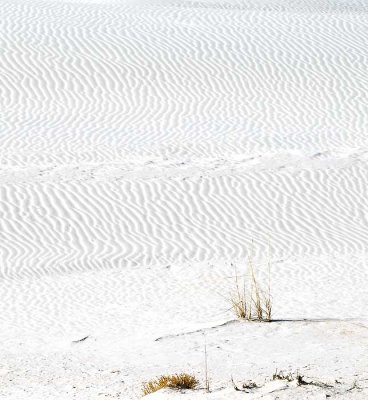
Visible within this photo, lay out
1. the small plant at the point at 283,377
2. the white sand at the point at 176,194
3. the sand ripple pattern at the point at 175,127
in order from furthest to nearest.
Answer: the sand ripple pattern at the point at 175,127 → the white sand at the point at 176,194 → the small plant at the point at 283,377

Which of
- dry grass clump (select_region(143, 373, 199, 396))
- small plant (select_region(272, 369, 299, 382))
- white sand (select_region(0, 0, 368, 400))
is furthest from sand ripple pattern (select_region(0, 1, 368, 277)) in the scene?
small plant (select_region(272, 369, 299, 382))

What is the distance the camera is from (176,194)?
44.1 ft

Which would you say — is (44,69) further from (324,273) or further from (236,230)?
(324,273)

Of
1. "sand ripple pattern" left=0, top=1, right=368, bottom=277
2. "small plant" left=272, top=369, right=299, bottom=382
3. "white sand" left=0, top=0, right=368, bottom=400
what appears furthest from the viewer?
"sand ripple pattern" left=0, top=1, right=368, bottom=277

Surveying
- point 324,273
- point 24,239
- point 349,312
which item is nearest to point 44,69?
point 24,239

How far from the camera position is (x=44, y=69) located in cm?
2019

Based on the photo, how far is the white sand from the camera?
21.8 ft

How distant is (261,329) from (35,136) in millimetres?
10127

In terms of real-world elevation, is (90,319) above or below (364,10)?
below

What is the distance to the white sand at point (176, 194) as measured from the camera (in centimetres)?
663

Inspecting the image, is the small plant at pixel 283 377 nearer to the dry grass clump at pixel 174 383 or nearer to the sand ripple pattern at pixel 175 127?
the dry grass clump at pixel 174 383

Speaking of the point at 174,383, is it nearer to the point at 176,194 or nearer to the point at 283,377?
the point at 283,377

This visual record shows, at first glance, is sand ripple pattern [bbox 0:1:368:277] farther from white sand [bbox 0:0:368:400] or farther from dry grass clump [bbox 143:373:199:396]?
dry grass clump [bbox 143:373:199:396]

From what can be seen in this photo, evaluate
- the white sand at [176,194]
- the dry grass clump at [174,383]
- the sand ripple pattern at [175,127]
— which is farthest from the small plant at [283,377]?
the sand ripple pattern at [175,127]
